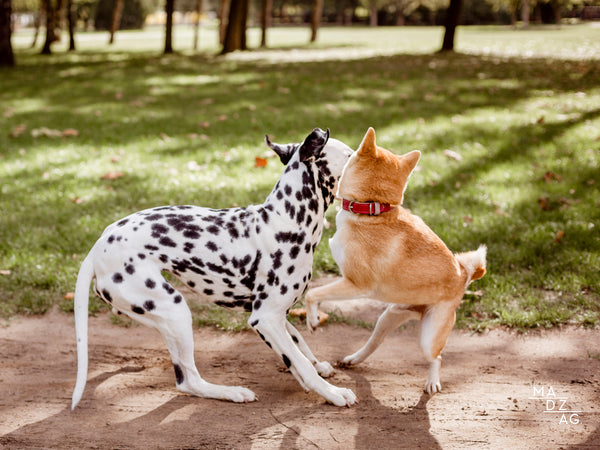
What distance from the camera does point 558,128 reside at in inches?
373

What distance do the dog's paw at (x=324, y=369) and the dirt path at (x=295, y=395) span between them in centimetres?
6

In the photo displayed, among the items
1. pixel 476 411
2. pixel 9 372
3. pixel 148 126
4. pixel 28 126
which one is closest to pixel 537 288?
pixel 476 411

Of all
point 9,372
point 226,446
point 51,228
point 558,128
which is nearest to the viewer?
point 226,446

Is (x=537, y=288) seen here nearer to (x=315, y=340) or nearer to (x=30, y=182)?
(x=315, y=340)

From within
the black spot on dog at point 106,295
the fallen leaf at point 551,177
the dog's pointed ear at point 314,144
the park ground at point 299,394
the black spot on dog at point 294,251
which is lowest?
the park ground at point 299,394

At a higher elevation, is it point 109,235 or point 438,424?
point 109,235

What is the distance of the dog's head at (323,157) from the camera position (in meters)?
3.09

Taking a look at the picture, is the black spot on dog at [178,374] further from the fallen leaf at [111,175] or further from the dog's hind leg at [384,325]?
the fallen leaf at [111,175]

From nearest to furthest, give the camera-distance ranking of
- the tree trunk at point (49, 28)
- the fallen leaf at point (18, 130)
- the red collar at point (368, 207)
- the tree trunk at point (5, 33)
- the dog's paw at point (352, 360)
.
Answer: the red collar at point (368, 207) → the dog's paw at point (352, 360) → the fallen leaf at point (18, 130) → the tree trunk at point (5, 33) → the tree trunk at point (49, 28)

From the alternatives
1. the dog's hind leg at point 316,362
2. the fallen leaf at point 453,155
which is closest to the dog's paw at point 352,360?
the dog's hind leg at point 316,362

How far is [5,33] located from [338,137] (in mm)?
15087

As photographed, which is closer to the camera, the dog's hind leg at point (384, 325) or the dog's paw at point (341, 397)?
the dog's paw at point (341, 397)

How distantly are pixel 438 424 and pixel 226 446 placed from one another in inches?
44.8

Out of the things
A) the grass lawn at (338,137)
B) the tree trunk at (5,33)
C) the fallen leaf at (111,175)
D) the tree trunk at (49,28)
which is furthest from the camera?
the tree trunk at (49,28)
